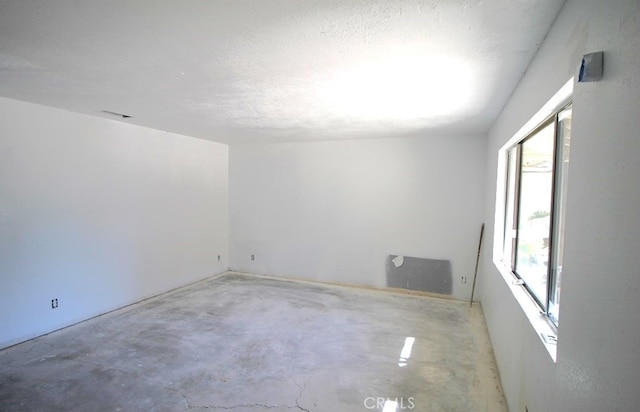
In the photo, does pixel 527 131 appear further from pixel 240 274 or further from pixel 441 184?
pixel 240 274

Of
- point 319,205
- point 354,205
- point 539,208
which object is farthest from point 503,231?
point 319,205

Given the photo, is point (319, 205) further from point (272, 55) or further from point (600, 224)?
point (600, 224)

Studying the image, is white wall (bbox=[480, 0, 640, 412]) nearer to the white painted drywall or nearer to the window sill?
the window sill

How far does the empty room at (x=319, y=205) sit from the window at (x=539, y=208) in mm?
27

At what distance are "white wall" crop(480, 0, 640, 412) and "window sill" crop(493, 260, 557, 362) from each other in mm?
57

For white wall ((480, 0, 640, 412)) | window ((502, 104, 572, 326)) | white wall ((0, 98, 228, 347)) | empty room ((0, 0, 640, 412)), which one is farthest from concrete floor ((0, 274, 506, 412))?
white wall ((480, 0, 640, 412))

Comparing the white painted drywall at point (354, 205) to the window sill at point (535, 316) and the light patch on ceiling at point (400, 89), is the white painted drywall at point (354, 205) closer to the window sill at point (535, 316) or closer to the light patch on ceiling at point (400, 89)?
the light patch on ceiling at point (400, 89)

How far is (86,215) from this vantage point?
372cm

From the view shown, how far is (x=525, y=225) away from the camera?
2639 millimetres

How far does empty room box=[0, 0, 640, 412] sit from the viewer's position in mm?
1145

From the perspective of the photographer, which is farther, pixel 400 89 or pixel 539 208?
pixel 400 89

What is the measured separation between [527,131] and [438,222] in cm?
256

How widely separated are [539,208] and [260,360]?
2.58 m

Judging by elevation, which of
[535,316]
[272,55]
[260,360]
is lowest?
[260,360]
